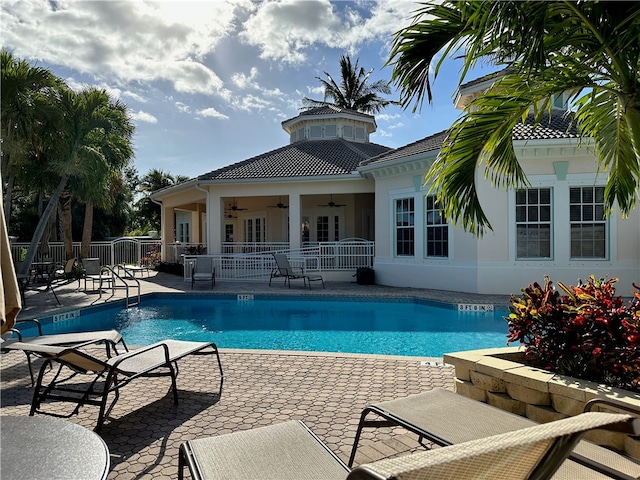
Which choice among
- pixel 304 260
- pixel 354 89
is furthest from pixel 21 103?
pixel 354 89

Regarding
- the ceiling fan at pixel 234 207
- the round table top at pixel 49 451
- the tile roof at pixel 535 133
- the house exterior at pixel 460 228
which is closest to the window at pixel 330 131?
the house exterior at pixel 460 228

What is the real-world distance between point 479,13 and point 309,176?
1290 centimetres

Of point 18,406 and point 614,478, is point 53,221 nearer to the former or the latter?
point 18,406

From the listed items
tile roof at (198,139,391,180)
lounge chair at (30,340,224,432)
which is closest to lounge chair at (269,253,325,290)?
tile roof at (198,139,391,180)

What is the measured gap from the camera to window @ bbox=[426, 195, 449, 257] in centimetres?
1320

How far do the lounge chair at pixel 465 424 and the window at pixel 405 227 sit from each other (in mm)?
11459

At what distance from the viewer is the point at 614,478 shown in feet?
6.74

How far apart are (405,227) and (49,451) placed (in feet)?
44.2

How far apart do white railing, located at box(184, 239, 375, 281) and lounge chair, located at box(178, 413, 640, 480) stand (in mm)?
13713

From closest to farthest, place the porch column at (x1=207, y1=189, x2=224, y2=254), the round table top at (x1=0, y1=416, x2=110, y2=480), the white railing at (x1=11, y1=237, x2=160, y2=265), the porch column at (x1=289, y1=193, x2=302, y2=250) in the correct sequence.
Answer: the round table top at (x1=0, y1=416, x2=110, y2=480) → the porch column at (x1=289, y1=193, x2=302, y2=250) → the porch column at (x1=207, y1=189, x2=224, y2=254) → the white railing at (x1=11, y1=237, x2=160, y2=265)

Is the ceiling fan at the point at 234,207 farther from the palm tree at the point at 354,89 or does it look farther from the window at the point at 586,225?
the palm tree at the point at 354,89

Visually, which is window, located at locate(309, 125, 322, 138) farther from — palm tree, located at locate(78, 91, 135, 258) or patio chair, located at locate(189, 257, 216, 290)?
patio chair, located at locate(189, 257, 216, 290)

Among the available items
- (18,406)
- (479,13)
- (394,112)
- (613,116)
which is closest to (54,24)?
(18,406)

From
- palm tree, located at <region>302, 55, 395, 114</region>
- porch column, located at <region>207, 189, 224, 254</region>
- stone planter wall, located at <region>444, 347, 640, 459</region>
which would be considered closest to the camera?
stone planter wall, located at <region>444, 347, 640, 459</region>
